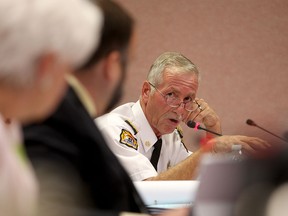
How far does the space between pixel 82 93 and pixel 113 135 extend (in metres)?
1.02

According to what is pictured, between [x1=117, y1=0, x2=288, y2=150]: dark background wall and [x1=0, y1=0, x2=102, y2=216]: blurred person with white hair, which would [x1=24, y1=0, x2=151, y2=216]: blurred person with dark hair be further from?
[x1=117, y1=0, x2=288, y2=150]: dark background wall

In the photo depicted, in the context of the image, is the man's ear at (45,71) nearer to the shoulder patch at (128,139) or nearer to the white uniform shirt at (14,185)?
the white uniform shirt at (14,185)

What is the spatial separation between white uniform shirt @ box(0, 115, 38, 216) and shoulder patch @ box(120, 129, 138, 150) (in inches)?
52.9

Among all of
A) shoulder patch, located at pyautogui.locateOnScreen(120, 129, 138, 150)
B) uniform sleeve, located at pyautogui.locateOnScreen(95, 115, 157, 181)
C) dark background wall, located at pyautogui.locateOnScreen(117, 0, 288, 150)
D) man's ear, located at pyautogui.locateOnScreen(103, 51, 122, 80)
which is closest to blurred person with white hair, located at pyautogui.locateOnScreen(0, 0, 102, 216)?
man's ear, located at pyautogui.locateOnScreen(103, 51, 122, 80)

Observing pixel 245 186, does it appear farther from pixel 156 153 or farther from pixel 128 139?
pixel 156 153

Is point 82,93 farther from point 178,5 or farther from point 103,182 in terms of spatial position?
point 178,5

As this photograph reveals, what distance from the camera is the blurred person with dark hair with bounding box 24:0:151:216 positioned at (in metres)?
1.09

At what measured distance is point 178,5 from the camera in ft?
12.5

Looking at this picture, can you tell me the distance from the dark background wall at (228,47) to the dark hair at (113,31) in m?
2.48

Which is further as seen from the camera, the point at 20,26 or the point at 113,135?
the point at 113,135

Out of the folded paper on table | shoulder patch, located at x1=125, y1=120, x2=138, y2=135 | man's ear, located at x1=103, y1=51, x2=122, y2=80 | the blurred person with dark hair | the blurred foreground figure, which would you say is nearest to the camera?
the blurred foreground figure

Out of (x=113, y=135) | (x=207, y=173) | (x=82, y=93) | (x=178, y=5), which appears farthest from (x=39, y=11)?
(x=178, y=5)

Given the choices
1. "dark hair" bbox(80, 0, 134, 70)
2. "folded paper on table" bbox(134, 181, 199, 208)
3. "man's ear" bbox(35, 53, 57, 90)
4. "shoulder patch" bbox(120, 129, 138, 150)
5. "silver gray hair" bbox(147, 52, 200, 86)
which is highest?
"man's ear" bbox(35, 53, 57, 90)

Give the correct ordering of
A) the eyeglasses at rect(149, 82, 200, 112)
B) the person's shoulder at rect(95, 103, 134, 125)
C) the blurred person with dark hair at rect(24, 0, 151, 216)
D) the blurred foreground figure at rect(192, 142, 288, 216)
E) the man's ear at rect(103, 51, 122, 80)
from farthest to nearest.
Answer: the eyeglasses at rect(149, 82, 200, 112) → the person's shoulder at rect(95, 103, 134, 125) → the man's ear at rect(103, 51, 122, 80) → the blurred person with dark hair at rect(24, 0, 151, 216) → the blurred foreground figure at rect(192, 142, 288, 216)
